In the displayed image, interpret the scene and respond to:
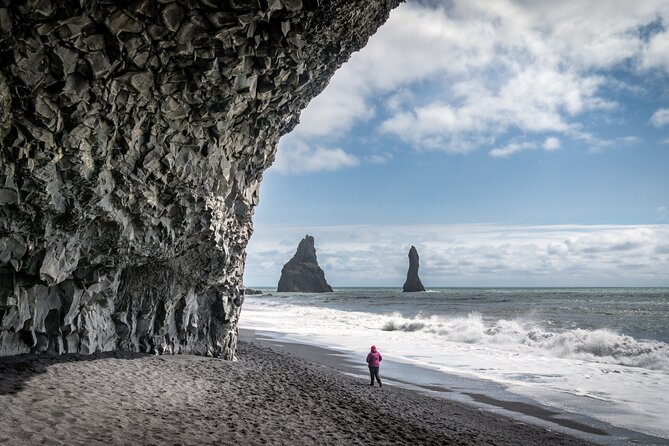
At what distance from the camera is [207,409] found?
1006 cm

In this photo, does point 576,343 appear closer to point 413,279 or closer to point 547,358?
point 547,358

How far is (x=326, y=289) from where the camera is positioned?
153500 millimetres

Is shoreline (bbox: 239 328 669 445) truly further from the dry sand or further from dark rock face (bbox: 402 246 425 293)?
dark rock face (bbox: 402 246 425 293)

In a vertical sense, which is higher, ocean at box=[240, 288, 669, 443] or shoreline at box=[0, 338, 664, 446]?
shoreline at box=[0, 338, 664, 446]

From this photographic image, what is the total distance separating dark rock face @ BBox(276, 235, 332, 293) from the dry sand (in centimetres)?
13671

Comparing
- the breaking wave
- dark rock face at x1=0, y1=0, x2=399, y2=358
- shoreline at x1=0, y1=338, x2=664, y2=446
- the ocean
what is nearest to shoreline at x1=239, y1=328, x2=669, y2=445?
the ocean

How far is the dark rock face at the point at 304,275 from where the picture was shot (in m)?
152

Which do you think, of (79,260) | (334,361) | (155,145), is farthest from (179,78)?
(334,361)

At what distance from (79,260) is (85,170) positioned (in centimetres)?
303

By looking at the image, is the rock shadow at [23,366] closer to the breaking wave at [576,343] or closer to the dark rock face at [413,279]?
the breaking wave at [576,343]

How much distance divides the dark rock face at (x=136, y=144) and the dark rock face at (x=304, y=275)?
444ft

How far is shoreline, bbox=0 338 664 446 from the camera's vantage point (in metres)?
7.88

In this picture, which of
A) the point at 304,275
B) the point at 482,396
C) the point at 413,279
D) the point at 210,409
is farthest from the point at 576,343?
the point at 304,275

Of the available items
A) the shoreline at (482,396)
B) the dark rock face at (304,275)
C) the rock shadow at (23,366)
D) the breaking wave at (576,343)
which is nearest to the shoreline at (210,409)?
the rock shadow at (23,366)
